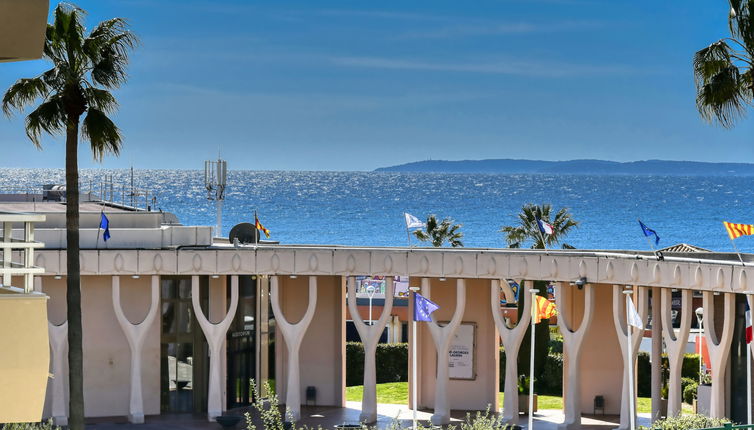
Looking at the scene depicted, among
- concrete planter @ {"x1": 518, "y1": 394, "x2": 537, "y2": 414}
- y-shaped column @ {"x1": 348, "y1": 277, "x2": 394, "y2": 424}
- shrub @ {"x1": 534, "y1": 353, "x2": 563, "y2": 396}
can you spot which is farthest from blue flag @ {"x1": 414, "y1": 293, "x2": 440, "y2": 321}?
shrub @ {"x1": 534, "y1": 353, "x2": 563, "y2": 396}

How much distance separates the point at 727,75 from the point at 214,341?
1797 centimetres

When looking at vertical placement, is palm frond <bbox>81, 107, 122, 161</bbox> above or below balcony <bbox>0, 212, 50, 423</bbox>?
above

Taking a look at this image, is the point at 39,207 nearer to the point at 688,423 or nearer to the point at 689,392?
the point at 689,392

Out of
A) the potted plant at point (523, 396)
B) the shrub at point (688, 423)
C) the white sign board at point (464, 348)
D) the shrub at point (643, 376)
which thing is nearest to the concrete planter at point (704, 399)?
the shrub at point (688, 423)

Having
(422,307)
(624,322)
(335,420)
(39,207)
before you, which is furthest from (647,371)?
(39,207)

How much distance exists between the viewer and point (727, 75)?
26766 mm

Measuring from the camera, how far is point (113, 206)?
162ft

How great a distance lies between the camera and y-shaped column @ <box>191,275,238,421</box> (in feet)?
125

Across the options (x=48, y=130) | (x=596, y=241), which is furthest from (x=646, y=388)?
(x=596, y=241)

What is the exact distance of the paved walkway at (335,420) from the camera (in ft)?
122

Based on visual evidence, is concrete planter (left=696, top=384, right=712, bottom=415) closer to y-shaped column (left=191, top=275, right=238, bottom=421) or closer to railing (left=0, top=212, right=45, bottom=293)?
y-shaped column (left=191, top=275, right=238, bottom=421)

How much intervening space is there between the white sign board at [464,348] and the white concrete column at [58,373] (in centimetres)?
1173

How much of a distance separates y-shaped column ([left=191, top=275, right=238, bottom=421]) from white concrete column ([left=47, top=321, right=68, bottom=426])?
391cm

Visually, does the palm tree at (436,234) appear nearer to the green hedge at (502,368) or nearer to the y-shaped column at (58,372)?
the green hedge at (502,368)
